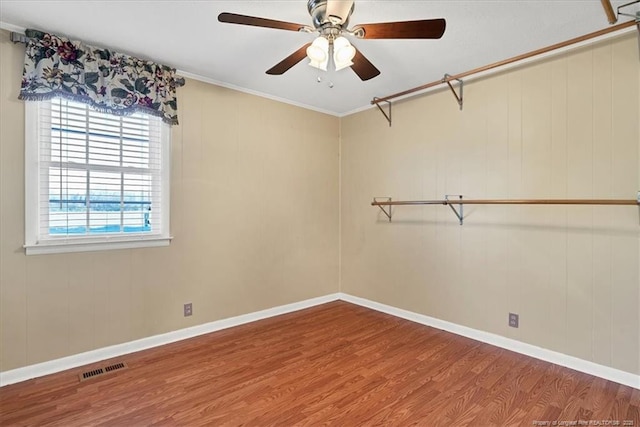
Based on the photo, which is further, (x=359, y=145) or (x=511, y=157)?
(x=359, y=145)

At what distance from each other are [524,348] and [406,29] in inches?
105

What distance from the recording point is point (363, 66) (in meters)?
2.15

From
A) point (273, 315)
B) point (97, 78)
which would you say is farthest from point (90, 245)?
point (273, 315)

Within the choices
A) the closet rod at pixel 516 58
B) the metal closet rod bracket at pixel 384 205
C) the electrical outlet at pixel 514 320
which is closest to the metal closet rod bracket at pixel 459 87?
the closet rod at pixel 516 58

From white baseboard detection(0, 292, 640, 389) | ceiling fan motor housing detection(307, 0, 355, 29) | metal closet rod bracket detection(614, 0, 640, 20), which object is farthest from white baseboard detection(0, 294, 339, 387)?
metal closet rod bracket detection(614, 0, 640, 20)

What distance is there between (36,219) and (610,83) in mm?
4288

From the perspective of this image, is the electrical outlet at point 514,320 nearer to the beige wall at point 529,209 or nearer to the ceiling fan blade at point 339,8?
the beige wall at point 529,209

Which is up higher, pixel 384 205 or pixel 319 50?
pixel 319 50

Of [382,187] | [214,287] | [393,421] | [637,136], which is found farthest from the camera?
[382,187]

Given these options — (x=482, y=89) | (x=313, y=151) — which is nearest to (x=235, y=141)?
(x=313, y=151)

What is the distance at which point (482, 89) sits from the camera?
2971 mm

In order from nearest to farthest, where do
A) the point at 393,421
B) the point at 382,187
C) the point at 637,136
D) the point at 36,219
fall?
the point at 393,421, the point at 637,136, the point at 36,219, the point at 382,187

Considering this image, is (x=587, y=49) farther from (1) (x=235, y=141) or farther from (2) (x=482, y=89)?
(1) (x=235, y=141)

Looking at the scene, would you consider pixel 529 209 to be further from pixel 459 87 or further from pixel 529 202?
pixel 459 87
